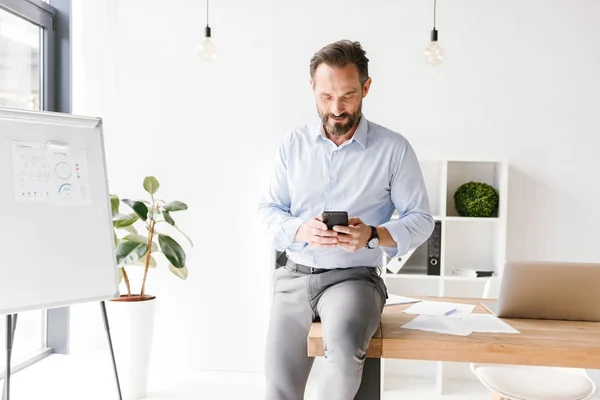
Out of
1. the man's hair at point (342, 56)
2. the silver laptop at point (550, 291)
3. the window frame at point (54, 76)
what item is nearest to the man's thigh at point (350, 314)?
the silver laptop at point (550, 291)

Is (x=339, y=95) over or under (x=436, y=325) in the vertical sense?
over

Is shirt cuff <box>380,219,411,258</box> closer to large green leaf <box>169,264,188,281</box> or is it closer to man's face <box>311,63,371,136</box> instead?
man's face <box>311,63,371,136</box>

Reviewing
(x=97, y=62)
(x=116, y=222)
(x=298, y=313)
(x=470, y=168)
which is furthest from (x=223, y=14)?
(x=298, y=313)

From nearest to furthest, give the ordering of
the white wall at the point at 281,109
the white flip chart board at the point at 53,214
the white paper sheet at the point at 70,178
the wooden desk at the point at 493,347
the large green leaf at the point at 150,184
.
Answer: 1. the wooden desk at the point at 493,347
2. the white flip chart board at the point at 53,214
3. the white paper sheet at the point at 70,178
4. the large green leaf at the point at 150,184
5. the white wall at the point at 281,109

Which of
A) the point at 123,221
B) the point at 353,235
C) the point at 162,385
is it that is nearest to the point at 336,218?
the point at 353,235

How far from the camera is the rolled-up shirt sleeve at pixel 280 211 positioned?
6.92ft

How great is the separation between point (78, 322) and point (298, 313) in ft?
8.29

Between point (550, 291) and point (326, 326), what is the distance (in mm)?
825

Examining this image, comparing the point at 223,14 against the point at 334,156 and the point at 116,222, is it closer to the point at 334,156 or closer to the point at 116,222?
the point at 116,222

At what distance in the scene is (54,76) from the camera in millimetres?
4047

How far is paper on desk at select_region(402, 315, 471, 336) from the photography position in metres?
1.93

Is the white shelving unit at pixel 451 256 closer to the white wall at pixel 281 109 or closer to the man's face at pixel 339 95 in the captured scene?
the white wall at pixel 281 109

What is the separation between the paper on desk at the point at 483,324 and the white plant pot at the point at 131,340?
2.07m

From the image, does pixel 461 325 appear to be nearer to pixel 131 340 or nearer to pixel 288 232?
pixel 288 232
